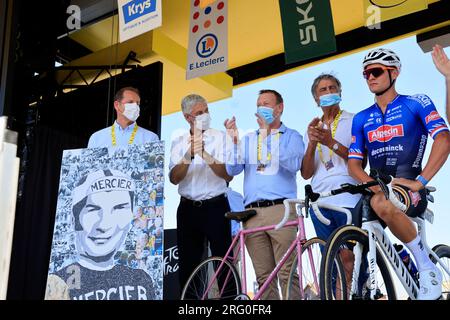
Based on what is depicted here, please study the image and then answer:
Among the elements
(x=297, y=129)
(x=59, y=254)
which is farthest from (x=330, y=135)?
(x=59, y=254)

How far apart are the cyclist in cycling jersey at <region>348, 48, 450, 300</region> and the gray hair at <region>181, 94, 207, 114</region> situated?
1411 mm

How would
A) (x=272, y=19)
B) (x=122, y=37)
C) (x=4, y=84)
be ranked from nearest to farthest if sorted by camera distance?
(x=4, y=84) → (x=122, y=37) → (x=272, y=19)

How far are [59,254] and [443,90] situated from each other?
2.99m

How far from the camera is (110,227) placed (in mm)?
4117

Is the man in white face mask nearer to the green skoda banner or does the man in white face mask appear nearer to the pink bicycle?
the pink bicycle

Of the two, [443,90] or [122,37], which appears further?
[122,37]

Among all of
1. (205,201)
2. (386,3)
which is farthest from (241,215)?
(386,3)

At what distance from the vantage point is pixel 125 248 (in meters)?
4.02

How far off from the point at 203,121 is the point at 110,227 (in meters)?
1.21

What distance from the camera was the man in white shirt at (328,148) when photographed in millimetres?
4020

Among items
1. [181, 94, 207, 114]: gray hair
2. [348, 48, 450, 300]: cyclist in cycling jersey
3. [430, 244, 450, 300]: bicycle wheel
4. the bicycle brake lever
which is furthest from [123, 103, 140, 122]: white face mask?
[430, 244, 450, 300]: bicycle wheel

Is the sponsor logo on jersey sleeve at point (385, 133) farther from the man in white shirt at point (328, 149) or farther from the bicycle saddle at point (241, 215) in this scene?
the bicycle saddle at point (241, 215)

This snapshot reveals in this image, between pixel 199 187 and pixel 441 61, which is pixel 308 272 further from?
pixel 441 61
